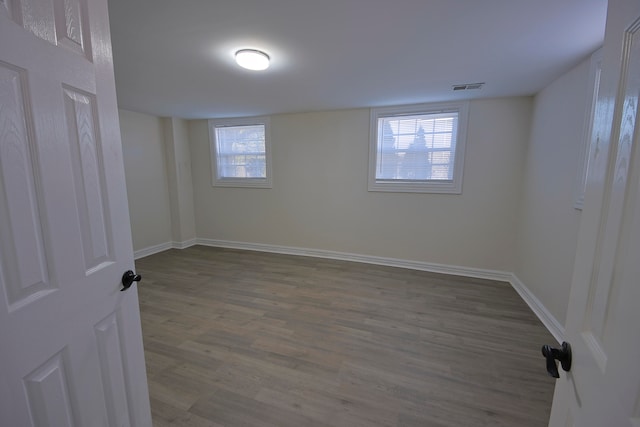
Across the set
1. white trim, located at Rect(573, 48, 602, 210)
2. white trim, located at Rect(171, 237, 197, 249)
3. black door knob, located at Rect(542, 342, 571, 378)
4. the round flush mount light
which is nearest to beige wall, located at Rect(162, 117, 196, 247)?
white trim, located at Rect(171, 237, 197, 249)

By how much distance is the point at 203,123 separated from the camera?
461cm

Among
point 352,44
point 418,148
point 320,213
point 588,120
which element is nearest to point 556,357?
point 352,44

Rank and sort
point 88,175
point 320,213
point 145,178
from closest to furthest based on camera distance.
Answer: point 88,175
point 320,213
point 145,178

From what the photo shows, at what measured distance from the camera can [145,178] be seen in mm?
4262

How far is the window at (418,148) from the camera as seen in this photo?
335cm

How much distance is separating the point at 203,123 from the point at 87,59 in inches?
160

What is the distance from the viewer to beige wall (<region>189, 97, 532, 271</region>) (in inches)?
127

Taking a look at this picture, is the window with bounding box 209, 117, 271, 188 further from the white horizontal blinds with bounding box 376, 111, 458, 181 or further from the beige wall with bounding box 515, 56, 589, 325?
the beige wall with bounding box 515, 56, 589, 325

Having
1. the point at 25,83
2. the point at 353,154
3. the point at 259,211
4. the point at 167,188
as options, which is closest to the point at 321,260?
the point at 259,211

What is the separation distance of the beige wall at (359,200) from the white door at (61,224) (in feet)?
10.2

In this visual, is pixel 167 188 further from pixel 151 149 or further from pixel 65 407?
pixel 65 407

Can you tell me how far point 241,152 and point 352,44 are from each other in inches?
124

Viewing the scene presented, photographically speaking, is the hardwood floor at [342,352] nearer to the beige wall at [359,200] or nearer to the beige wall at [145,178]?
the beige wall at [359,200]

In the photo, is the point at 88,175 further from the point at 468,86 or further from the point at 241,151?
the point at 241,151
